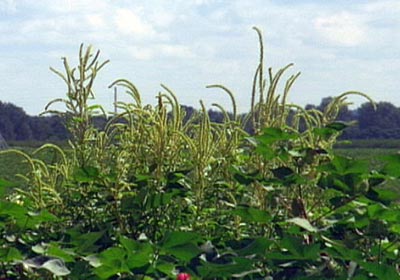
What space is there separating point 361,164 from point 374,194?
0.36 ft

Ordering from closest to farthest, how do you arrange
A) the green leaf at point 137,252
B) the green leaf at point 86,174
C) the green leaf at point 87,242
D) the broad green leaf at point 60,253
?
the green leaf at point 137,252 → the broad green leaf at point 60,253 → the green leaf at point 87,242 → the green leaf at point 86,174

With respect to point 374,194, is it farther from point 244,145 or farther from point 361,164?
point 244,145

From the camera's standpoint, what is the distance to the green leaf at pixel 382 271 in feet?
5.84

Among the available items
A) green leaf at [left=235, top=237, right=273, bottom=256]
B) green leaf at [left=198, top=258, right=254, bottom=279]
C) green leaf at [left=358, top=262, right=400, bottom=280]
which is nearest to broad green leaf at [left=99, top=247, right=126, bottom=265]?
green leaf at [left=198, top=258, right=254, bottom=279]

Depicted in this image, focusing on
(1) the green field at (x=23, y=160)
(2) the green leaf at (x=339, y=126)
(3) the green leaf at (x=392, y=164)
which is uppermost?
(2) the green leaf at (x=339, y=126)

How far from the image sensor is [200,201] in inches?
89.4

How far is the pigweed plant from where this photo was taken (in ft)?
6.14

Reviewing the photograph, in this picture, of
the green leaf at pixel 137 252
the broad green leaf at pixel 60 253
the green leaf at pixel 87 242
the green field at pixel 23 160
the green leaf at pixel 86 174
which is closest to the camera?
the green leaf at pixel 137 252

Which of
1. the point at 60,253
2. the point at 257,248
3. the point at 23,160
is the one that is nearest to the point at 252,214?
the point at 257,248

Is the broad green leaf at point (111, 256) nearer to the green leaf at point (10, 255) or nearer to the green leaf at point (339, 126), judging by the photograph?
the green leaf at point (10, 255)

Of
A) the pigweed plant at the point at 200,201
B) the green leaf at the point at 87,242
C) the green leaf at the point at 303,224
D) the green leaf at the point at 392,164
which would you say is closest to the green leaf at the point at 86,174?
the pigweed plant at the point at 200,201

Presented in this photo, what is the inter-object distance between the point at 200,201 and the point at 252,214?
0.34m

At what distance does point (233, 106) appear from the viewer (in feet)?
8.07

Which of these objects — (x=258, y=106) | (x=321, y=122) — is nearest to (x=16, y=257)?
(x=258, y=106)
